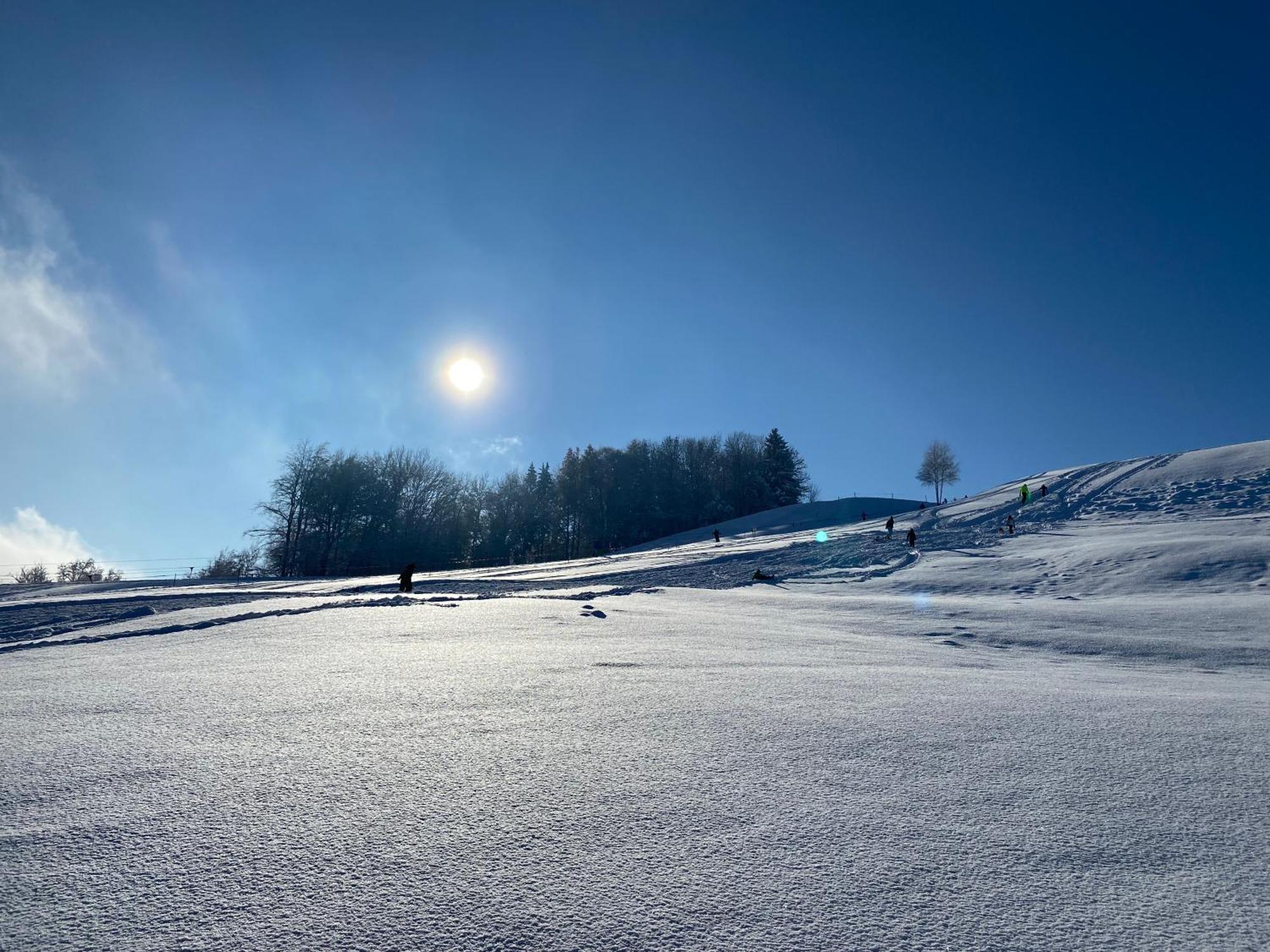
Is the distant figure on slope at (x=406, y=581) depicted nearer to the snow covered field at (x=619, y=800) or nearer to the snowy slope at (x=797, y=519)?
the snow covered field at (x=619, y=800)

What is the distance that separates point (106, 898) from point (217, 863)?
0.80ft

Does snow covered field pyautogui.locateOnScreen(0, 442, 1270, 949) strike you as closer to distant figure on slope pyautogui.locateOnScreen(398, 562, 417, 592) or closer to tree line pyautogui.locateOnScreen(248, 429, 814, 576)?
distant figure on slope pyautogui.locateOnScreen(398, 562, 417, 592)

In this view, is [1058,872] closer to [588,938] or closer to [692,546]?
[588,938]

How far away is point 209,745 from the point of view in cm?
271

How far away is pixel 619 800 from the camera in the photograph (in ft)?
7.16

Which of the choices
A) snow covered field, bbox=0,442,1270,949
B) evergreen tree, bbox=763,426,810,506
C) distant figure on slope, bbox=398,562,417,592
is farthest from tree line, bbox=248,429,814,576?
snow covered field, bbox=0,442,1270,949

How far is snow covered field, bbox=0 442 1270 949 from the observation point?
1.53 meters

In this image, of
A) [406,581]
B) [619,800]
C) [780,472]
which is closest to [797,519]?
[780,472]

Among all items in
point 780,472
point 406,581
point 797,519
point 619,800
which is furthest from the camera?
point 780,472

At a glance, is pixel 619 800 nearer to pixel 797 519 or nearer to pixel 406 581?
pixel 406 581

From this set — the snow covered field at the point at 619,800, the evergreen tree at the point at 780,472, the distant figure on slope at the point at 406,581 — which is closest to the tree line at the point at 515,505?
the evergreen tree at the point at 780,472

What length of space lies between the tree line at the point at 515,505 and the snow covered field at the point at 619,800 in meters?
42.5

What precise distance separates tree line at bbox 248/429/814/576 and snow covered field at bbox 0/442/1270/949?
4254cm

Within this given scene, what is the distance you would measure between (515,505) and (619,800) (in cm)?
5907
